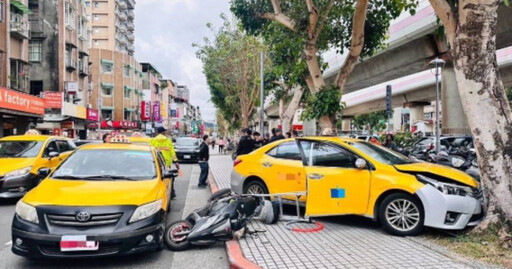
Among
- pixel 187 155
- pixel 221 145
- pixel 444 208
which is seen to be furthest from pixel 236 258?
pixel 221 145

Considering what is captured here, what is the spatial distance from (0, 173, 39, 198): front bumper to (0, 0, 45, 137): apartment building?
1219cm

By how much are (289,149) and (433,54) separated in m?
11.8

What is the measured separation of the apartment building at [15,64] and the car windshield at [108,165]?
15445mm

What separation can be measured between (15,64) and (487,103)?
83.2 feet

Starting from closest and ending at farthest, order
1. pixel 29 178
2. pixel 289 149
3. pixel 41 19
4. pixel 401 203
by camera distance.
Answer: pixel 401 203, pixel 289 149, pixel 29 178, pixel 41 19

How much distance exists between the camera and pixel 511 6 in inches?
481

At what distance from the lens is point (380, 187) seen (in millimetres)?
6312

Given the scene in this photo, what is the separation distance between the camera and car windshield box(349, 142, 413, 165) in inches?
265

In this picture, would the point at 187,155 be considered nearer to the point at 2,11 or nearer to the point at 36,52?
the point at 2,11

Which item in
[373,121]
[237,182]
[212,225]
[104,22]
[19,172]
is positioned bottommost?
[212,225]

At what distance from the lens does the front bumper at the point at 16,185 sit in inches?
345

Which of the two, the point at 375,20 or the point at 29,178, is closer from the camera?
the point at 29,178

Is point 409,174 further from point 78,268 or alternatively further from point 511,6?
point 511,6

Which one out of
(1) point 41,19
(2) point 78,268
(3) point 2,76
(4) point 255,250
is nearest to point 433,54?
(4) point 255,250
